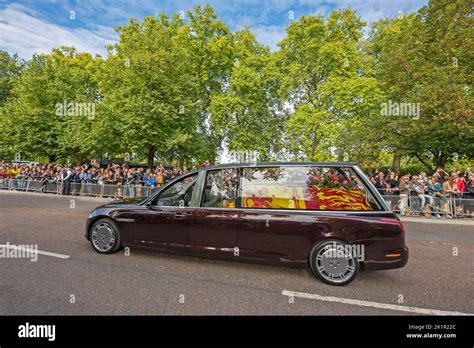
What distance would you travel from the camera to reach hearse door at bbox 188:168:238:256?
4.08 m

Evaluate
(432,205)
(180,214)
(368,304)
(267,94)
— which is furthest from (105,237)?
(267,94)

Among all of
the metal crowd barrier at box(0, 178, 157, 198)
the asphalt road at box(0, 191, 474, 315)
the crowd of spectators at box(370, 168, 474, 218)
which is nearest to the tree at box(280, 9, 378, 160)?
the crowd of spectators at box(370, 168, 474, 218)

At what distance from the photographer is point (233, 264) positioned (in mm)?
4445

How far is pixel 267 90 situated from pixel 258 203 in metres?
22.2

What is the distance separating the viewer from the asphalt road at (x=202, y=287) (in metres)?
3.01

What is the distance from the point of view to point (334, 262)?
12.3 ft

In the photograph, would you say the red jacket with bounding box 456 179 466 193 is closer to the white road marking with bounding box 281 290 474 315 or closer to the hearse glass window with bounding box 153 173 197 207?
the white road marking with bounding box 281 290 474 315

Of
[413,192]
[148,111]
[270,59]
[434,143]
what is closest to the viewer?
[413,192]

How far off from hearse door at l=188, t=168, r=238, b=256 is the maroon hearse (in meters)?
0.02

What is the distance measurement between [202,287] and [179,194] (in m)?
1.71

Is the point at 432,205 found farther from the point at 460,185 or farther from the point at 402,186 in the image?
the point at 460,185

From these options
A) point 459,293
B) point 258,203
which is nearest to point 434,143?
point 459,293
